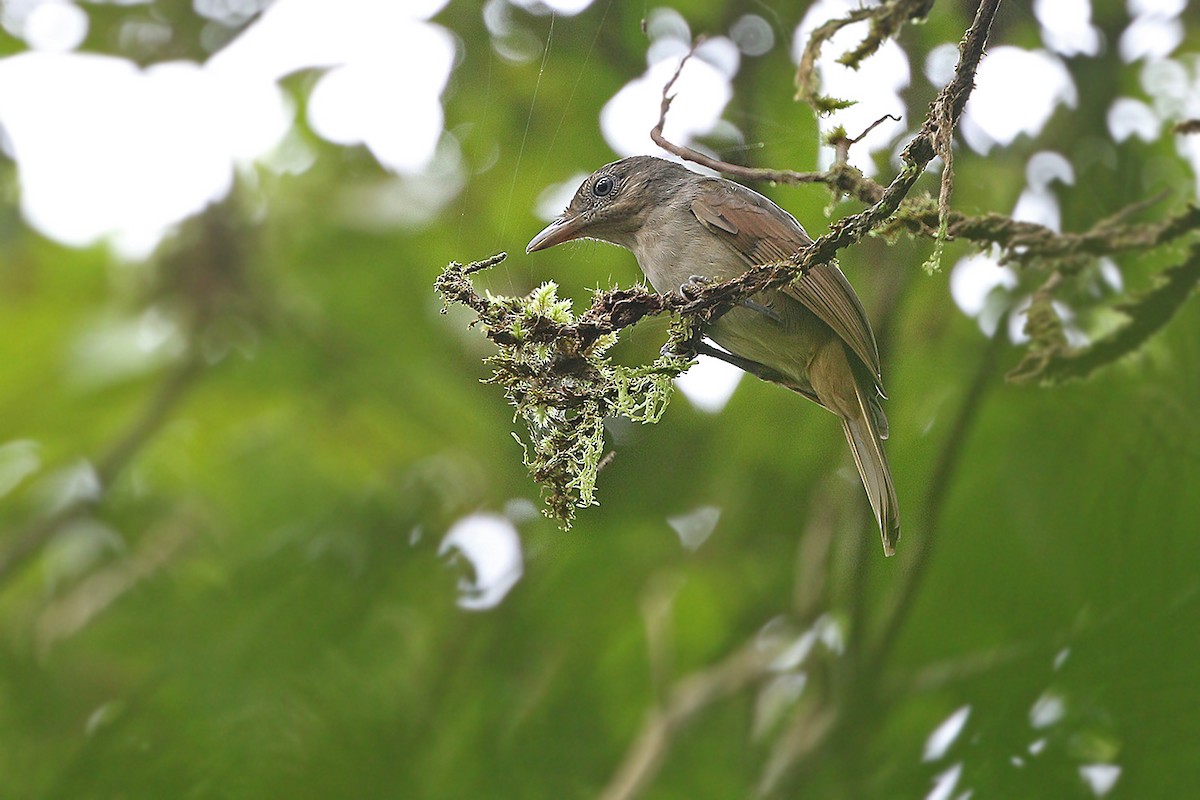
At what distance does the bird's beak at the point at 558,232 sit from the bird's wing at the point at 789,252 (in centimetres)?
30

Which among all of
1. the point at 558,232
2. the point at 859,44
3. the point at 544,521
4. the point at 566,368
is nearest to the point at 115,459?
the point at 544,521

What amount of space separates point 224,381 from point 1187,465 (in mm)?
3942

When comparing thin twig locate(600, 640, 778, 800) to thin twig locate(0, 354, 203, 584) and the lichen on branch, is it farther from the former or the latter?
the lichen on branch

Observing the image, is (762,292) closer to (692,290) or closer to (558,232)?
(692,290)

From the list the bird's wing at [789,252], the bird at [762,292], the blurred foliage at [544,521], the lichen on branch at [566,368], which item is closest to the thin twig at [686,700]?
the blurred foliage at [544,521]

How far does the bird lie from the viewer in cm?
168

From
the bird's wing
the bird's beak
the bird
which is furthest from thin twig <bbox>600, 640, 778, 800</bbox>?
the bird's wing

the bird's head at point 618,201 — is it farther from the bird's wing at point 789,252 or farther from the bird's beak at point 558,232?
the bird's wing at point 789,252

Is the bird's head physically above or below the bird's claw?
below

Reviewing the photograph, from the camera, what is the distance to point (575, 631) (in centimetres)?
429

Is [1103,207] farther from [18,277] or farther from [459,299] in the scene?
[18,277]

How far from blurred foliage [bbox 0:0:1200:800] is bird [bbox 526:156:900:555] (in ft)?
0.24

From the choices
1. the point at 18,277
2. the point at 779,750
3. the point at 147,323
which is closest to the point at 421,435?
the point at 147,323

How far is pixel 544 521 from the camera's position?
101 inches
